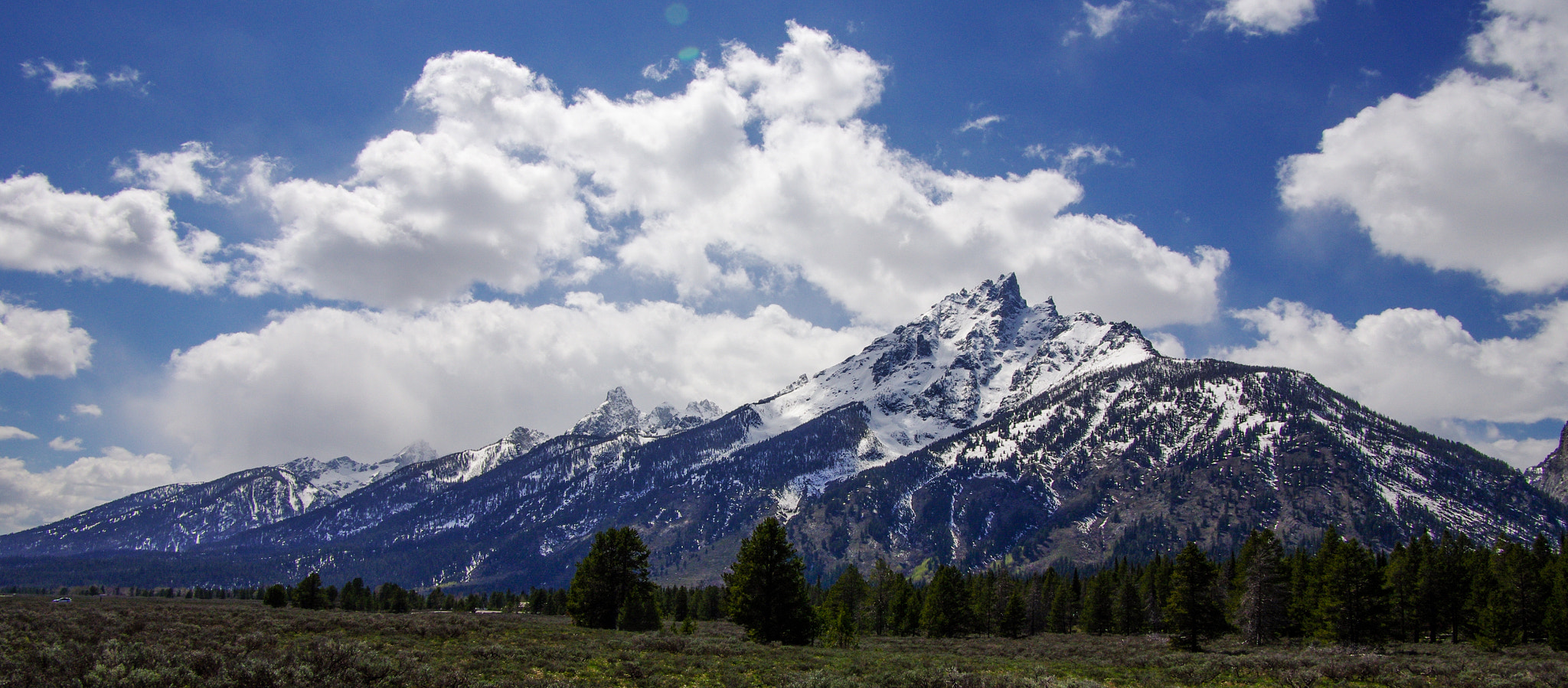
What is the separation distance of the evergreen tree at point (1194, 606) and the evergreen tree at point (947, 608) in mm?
30112

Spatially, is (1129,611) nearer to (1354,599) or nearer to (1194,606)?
(1354,599)

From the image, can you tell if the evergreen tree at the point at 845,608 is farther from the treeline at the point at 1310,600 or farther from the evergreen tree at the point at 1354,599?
the evergreen tree at the point at 1354,599

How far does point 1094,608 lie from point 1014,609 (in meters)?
13.8

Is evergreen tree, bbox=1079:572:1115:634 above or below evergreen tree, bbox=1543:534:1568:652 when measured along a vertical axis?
below

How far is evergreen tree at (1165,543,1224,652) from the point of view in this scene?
1945 inches

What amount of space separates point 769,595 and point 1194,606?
1168 inches

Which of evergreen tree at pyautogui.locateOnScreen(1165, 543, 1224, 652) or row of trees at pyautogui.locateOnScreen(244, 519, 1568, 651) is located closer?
row of trees at pyautogui.locateOnScreen(244, 519, 1568, 651)

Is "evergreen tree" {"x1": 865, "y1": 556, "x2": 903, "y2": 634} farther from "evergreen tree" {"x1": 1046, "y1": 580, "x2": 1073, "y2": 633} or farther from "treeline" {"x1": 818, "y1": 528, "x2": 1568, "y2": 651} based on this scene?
"evergreen tree" {"x1": 1046, "y1": 580, "x2": 1073, "y2": 633}

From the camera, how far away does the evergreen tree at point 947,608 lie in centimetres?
7862

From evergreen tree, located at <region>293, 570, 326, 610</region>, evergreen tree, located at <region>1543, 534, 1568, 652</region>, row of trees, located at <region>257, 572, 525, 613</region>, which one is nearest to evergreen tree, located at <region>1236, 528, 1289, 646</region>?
evergreen tree, located at <region>1543, 534, 1568, 652</region>

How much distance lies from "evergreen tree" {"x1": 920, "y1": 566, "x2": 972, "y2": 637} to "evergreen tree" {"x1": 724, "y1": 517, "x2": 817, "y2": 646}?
127 feet

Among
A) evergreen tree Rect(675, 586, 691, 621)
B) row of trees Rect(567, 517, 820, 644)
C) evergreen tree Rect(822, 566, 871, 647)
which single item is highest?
row of trees Rect(567, 517, 820, 644)

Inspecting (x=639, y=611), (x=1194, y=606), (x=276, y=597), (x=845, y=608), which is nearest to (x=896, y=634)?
(x=639, y=611)

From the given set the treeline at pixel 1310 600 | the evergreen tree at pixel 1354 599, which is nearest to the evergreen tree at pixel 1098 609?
the treeline at pixel 1310 600
